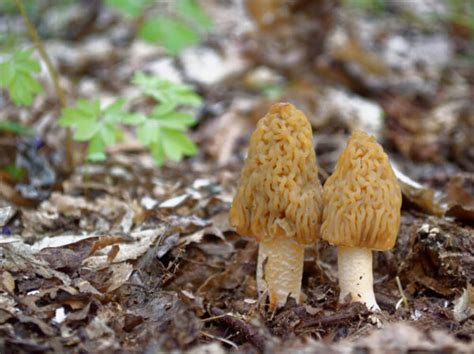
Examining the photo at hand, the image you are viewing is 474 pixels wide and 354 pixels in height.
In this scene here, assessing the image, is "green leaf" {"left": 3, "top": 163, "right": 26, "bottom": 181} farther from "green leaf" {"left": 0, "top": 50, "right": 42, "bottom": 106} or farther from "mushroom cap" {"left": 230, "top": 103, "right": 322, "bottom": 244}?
"mushroom cap" {"left": 230, "top": 103, "right": 322, "bottom": 244}

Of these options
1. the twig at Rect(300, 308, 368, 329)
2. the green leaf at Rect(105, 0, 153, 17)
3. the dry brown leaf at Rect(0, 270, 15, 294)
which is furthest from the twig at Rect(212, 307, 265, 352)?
the green leaf at Rect(105, 0, 153, 17)

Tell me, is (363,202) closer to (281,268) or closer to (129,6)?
(281,268)

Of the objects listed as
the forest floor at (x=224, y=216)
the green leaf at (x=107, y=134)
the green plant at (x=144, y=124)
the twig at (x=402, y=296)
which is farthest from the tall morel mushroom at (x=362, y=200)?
the green leaf at (x=107, y=134)

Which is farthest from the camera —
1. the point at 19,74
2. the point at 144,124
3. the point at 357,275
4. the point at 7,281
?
the point at 144,124

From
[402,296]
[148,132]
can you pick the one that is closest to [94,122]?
[148,132]

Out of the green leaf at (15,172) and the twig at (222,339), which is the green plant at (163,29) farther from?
the twig at (222,339)

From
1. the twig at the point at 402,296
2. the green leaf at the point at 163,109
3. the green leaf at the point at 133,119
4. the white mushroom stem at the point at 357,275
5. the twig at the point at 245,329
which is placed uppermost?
the green leaf at the point at 163,109

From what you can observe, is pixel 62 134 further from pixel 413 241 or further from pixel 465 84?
pixel 465 84
